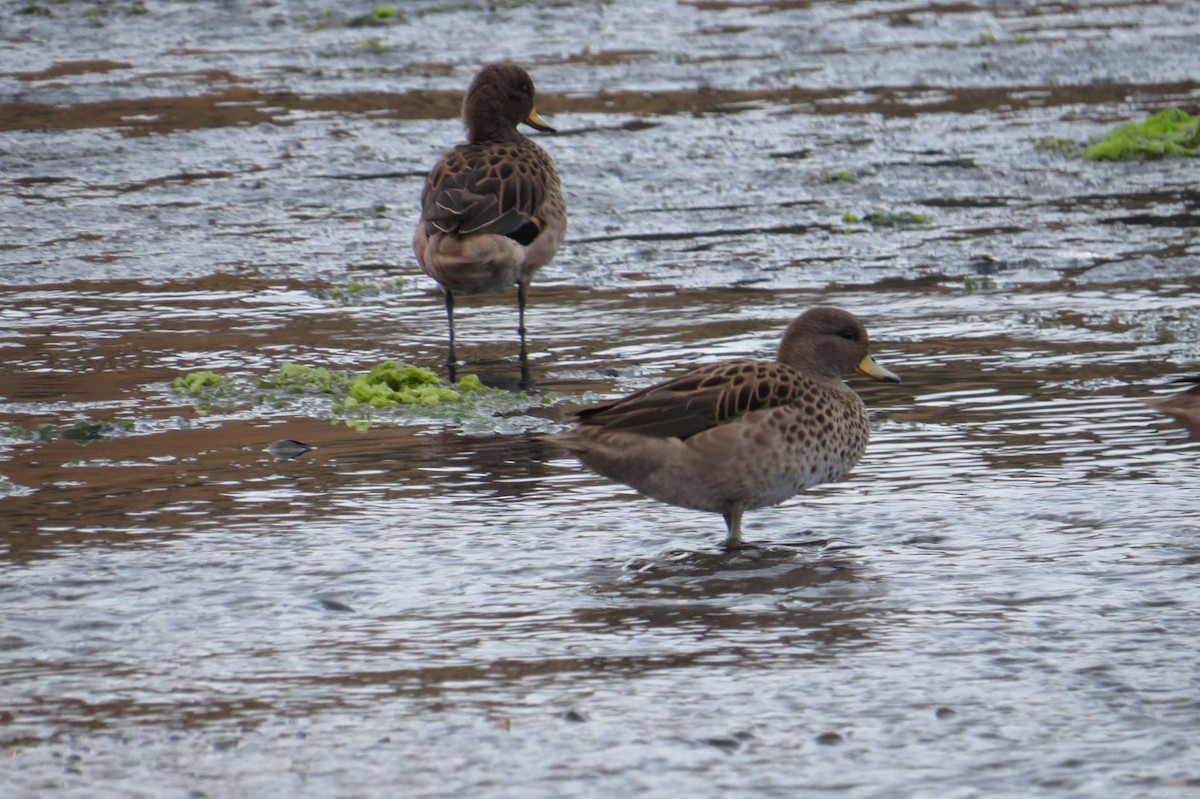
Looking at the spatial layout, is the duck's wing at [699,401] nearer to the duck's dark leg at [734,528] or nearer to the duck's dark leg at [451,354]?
the duck's dark leg at [734,528]

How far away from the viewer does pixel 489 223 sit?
10039 millimetres

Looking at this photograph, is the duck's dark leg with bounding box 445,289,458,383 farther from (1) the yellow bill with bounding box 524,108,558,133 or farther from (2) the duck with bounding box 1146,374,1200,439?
(2) the duck with bounding box 1146,374,1200,439

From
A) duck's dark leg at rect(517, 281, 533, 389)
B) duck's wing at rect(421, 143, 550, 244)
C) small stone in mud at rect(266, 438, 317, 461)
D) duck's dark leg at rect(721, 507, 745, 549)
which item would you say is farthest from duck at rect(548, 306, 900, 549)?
duck's wing at rect(421, 143, 550, 244)

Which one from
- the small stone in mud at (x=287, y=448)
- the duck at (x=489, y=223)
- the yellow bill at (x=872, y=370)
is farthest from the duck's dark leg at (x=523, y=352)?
the yellow bill at (x=872, y=370)

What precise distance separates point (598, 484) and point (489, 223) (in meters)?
2.80

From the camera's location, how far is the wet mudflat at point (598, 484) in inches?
193

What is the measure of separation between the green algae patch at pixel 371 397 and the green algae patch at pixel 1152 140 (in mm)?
7435

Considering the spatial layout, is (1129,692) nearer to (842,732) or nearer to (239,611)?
(842,732)

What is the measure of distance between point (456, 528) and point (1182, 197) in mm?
8296

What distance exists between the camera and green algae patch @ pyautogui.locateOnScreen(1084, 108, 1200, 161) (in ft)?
49.2

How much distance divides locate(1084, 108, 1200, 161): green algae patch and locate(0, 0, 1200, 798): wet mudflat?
240mm

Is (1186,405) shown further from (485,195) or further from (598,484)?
(485,195)

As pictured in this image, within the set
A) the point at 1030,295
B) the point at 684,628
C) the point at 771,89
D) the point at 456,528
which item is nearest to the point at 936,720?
the point at 684,628

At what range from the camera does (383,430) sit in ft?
27.6
